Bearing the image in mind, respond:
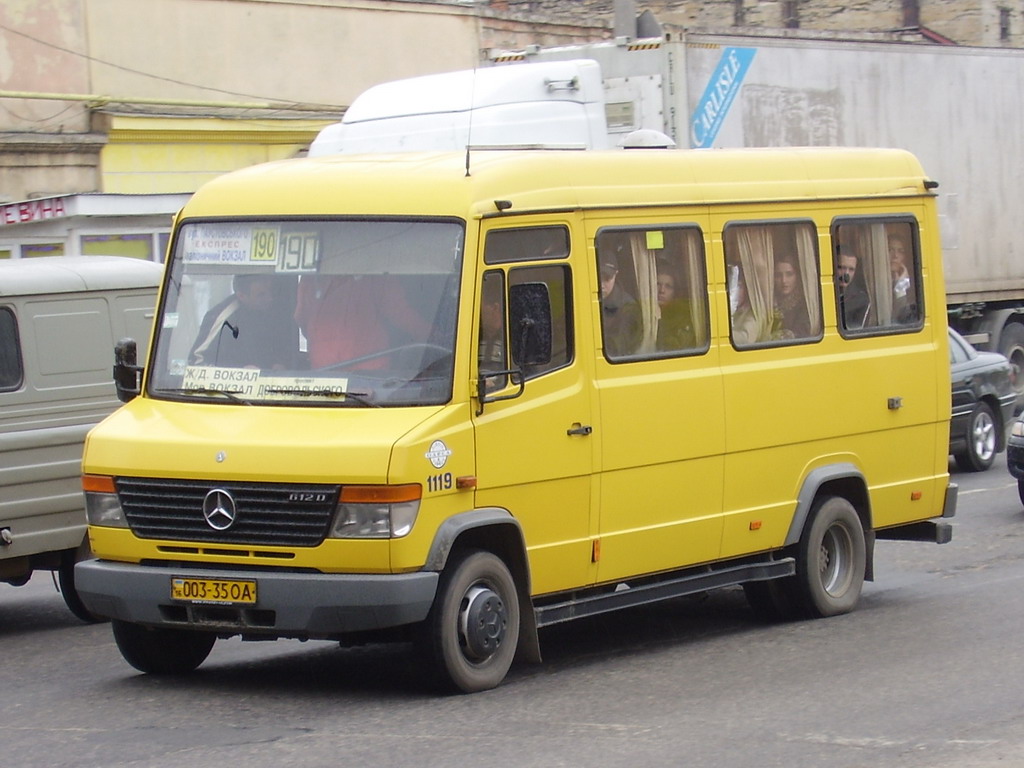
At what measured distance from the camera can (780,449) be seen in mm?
10438

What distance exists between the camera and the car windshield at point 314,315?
8.45 meters

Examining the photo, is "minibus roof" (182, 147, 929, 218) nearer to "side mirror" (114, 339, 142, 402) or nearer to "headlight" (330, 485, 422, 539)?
"side mirror" (114, 339, 142, 402)

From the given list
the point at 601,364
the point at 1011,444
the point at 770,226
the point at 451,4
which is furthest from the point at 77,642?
the point at 451,4

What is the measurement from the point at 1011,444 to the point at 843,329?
17.8 feet

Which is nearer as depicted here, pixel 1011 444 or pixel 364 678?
pixel 364 678

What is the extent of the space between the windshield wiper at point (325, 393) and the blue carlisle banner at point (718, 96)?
10260mm

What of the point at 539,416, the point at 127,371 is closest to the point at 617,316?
the point at 539,416

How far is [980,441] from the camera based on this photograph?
18797 mm

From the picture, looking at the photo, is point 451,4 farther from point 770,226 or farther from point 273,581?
point 273,581

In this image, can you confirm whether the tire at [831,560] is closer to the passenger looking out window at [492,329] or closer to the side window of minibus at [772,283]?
the side window of minibus at [772,283]

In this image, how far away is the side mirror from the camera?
9016 mm

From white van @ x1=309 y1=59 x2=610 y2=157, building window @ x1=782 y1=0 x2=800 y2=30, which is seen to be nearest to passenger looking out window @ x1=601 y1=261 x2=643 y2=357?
white van @ x1=309 y1=59 x2=610 y2=157

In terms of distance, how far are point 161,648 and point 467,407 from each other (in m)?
2.06

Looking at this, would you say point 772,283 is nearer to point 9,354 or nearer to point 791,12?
point 9,354
